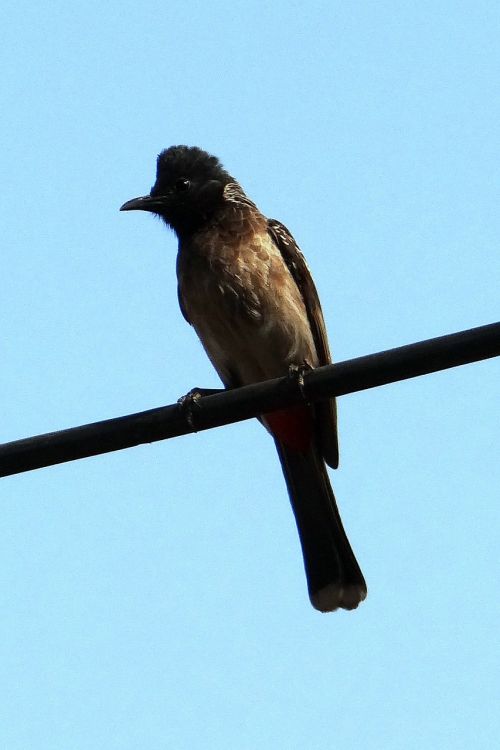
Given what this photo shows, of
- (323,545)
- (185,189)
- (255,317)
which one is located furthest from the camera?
(185,189)

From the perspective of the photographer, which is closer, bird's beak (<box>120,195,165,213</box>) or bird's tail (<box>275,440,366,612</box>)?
bird's tail (<box>275,440,366,612</box>)

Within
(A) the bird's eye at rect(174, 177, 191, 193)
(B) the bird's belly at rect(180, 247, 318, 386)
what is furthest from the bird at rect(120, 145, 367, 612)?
(A) the bird's eye at rect(174, 177, 191, 193)

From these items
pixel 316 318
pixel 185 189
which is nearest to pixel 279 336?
pixel 316 318

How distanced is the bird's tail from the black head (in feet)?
5.12

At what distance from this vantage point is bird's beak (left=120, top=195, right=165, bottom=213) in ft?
22.4

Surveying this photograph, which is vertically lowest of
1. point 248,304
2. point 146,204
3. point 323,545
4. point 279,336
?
point 323,545

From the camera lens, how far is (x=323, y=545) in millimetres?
6285

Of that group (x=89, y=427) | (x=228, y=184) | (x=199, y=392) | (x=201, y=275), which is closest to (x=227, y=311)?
(x=201, y=275)

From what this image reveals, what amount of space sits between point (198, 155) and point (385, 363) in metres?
3.81

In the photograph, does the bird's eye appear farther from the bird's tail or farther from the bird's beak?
the bird's tail

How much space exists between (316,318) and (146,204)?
4.25 ft

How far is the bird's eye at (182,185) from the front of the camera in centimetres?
686

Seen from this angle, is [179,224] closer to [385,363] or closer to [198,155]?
[198,155]

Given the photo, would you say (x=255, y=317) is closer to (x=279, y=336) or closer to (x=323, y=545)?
(x=279, y=336)
